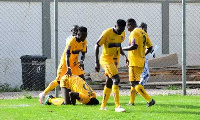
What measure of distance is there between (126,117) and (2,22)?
11306mm

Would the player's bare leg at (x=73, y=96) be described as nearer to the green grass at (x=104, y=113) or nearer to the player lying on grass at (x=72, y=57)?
the green grass at (x=104, y=113)

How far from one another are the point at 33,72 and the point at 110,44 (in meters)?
8.01

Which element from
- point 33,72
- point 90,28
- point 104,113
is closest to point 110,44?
point 104,113

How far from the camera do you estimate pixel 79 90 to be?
450 inches

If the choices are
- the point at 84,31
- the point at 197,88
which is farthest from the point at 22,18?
the point at 84,31

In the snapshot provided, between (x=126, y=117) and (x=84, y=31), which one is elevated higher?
(x=84, y=31)

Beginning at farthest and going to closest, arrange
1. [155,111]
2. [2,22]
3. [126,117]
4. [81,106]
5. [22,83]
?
[2,22], [22,83], [81,106], [155,111], [126,117]

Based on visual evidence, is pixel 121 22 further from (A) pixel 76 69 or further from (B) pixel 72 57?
(A) pixel 76 69

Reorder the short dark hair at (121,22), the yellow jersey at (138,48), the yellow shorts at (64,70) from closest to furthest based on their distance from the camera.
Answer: the short dark hair at (121,22), the yellow jersey at (138,48), the yellow shorts at (64,70)

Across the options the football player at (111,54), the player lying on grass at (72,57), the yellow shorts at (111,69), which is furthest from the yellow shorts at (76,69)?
the yellow shorts at (111,69)

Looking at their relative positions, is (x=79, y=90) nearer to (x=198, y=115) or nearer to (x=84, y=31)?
(x=84, y=31)

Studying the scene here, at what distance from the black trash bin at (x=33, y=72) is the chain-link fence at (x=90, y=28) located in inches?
5.6

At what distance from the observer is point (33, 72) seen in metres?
17.8

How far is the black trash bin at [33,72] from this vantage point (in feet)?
56.3
